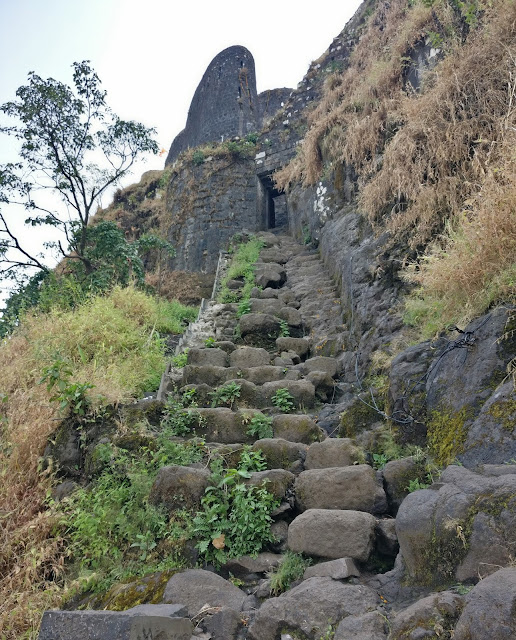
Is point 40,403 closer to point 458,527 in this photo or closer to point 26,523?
point 26,523

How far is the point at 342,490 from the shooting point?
326 cm

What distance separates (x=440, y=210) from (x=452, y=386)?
244 centimetres

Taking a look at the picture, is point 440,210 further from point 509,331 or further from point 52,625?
point 52,625

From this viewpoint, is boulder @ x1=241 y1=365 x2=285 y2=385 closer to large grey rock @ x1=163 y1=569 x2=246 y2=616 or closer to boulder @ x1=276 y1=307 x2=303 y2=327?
boulder @ x1=276 y1=307 x2=303 y2=327

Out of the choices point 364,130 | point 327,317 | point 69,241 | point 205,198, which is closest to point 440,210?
point 327,317

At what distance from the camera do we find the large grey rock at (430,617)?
1821 mm

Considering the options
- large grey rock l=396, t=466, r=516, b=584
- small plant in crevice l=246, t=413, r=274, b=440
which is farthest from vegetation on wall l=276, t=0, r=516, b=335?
small plant in crevice l=246, t=413, r=274, b=440

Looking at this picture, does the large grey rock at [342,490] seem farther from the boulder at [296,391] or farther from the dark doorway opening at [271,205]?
the dark doorway opening at [271,205]

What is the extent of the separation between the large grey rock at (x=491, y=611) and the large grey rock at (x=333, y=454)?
1869 mm

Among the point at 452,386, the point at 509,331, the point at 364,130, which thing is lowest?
the point at 452,386

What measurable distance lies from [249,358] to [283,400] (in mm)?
1041

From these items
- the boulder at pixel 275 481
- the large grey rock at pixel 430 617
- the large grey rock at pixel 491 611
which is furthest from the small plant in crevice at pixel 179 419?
the large grey rock at pixel 491 611

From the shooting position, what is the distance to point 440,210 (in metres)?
5.07

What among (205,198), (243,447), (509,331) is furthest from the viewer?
(205,198)
